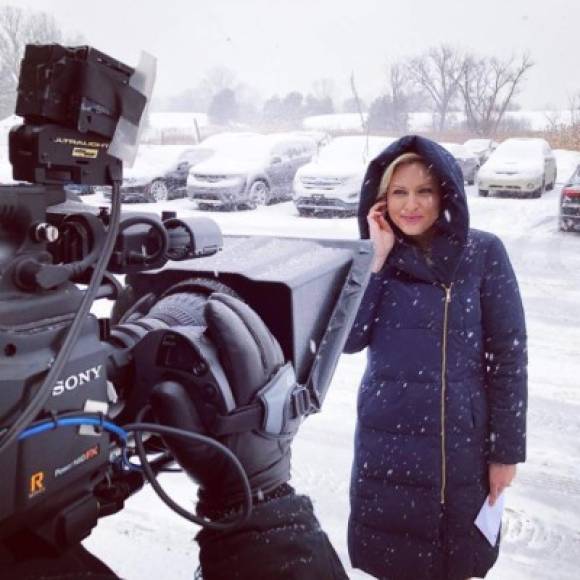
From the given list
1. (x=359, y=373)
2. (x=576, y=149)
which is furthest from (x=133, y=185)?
(x=576, y=149)

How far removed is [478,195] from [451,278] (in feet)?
39.1

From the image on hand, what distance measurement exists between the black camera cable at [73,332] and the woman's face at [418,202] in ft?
3.80

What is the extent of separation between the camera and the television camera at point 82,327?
0.64 m

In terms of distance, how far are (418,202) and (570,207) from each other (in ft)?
25.6

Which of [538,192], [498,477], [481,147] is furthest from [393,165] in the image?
[481,147]

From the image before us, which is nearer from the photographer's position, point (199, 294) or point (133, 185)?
point (199, 294)

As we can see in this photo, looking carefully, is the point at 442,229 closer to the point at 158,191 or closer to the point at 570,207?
the point at 570,207

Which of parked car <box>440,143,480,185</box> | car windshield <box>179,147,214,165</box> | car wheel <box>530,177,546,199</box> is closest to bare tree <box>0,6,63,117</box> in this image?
car windshield <box>179,147,214,165</box>

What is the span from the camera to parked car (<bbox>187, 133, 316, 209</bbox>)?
11219 millimetres

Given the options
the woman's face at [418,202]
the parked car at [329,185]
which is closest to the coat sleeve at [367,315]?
the woman's face at [418,202]

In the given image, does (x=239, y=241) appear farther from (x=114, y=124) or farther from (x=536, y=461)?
(x=536, y=461)

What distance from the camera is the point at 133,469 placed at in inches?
32.7

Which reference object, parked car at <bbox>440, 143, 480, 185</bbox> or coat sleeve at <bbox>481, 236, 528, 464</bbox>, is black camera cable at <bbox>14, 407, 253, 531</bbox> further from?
parked car at <bbox>440, 143, 480, 185</bbox>

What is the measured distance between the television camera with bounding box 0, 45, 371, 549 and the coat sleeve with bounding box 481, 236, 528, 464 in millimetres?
945
